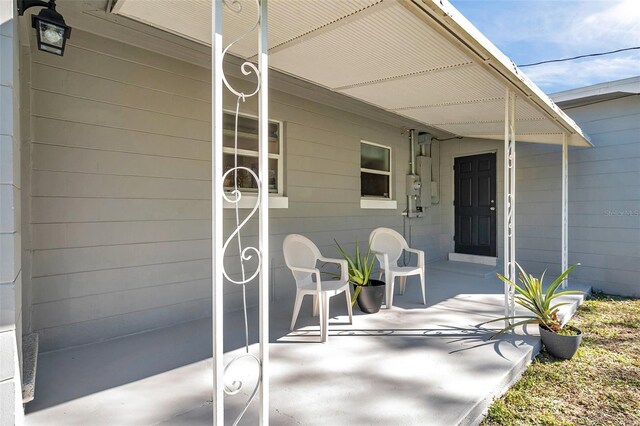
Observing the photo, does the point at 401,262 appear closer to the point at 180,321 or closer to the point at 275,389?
the point at 180,321

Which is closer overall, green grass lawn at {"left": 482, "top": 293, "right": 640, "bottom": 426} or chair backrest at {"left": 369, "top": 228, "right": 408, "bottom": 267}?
green grass lawn at {"left": 482, "top": 293, "right": 640, "bottom": 426}

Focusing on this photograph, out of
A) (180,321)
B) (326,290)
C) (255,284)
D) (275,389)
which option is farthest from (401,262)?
(275,389)

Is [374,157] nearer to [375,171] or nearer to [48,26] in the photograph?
[375,171]

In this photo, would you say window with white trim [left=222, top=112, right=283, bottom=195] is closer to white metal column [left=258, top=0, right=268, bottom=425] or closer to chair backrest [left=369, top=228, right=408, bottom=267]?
chair backrest [left=369, top=228, right=408, bottom=267]

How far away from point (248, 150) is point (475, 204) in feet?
15.7

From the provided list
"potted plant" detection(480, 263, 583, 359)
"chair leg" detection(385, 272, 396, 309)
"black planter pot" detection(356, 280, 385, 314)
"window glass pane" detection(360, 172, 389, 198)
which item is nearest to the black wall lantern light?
"black planter pot" detection(356, 280, 385, 314)

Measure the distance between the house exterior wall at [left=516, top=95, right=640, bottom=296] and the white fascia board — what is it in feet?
6.92

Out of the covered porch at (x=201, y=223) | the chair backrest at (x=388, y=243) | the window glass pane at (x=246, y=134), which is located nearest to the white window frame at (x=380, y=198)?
the chair backrest at (x=388, y=243)

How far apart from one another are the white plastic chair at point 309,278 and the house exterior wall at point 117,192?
742mm

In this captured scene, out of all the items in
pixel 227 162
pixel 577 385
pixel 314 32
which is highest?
pixel 314 32

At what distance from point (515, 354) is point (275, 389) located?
191 centimetres

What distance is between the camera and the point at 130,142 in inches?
128

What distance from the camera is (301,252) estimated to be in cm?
377

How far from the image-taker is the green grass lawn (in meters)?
2.21
